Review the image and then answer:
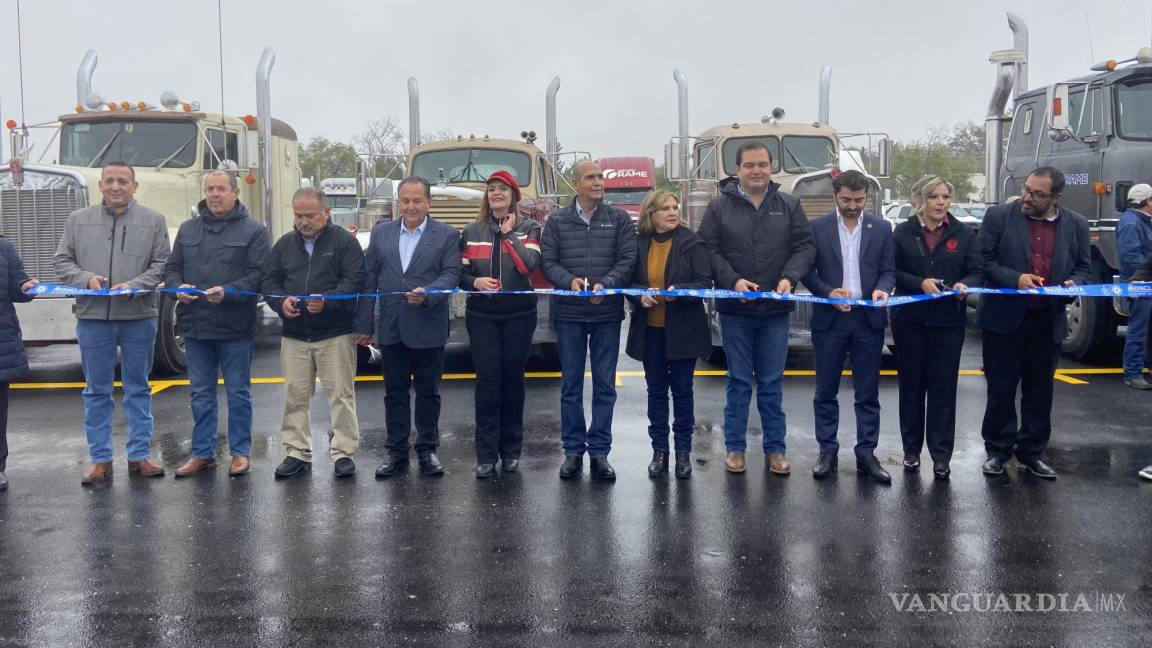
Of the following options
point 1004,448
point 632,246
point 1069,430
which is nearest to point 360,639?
point 632,246

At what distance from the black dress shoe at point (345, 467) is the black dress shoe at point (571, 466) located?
131cm

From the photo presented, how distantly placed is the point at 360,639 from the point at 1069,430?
5762 millimetres

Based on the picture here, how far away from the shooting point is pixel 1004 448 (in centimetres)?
679

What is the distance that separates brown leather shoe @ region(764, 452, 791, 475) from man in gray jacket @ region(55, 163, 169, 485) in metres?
3.81

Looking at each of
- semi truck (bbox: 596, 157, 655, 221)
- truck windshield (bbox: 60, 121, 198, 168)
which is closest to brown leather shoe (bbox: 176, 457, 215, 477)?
truck windshield (bbox: 60, 121, 198, 168)

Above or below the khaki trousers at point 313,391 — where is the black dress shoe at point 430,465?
below

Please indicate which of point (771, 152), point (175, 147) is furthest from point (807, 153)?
point (175, 147)

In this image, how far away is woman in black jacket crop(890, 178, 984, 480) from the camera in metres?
6.60

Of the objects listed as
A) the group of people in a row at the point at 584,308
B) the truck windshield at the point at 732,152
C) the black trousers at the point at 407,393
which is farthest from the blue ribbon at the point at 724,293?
the truck windshield at the point at 732,152

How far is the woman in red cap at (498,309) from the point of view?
6715 millimetres

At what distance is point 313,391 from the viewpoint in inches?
272

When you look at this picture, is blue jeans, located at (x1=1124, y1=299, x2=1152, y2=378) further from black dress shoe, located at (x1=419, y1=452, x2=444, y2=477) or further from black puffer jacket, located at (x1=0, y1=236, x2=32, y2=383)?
black puffer jacket, located at (x1=0, y1=236, x2=32, y2=383)

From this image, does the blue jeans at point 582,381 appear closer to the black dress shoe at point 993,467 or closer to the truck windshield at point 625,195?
the black dress shoe at point 993,467

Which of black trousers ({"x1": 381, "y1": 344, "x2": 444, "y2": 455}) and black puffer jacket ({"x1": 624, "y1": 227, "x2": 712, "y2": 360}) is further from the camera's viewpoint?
black trousers ({"x1": 381, "y1": 344, "x2": 444, "y2": 455})
